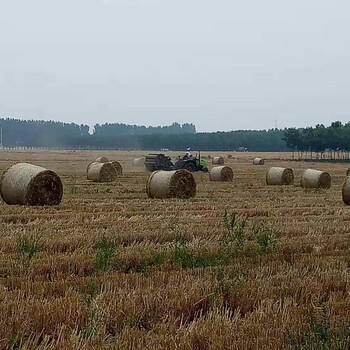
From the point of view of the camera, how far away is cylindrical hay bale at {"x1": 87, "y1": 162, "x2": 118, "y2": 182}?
27188 millimetres

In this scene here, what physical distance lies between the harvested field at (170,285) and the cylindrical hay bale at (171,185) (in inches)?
242

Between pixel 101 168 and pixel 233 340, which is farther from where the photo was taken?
pixel 101 168

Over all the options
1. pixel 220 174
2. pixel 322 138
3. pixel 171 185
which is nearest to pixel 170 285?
Answer: pixel 171 185

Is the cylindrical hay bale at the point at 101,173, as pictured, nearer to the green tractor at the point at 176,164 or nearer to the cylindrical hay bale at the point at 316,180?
the cylindrical hay bale at the point at 316,180

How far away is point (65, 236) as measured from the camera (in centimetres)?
977

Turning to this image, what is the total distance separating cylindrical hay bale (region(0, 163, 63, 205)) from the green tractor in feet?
71.8

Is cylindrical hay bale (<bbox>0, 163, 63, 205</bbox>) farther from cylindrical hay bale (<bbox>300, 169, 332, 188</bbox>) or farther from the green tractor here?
the green tractor

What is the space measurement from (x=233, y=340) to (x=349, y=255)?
15.0ft

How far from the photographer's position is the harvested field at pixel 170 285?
4.79 metres

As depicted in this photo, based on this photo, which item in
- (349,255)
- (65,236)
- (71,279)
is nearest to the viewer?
(71,279)

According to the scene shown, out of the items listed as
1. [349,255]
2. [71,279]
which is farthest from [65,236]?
[349,255]

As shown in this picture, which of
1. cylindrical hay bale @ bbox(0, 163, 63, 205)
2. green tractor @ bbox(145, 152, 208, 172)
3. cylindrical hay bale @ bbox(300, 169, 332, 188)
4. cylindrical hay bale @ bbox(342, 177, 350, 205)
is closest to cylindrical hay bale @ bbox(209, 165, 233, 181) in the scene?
cylindrical hay bale @ bbox(300, 169, 332, 188)

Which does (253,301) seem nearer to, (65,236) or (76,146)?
(65,236)

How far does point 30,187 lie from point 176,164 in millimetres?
22948
